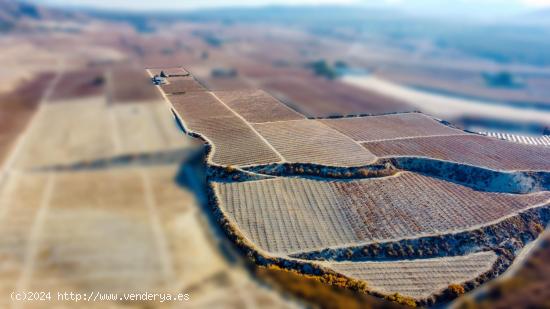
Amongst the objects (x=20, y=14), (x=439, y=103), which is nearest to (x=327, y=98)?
(x=439, y=103)

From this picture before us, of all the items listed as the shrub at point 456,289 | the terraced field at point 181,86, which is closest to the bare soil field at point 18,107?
the terraced field at point 181,86

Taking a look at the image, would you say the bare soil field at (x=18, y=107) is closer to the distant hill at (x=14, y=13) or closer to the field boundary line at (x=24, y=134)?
the field boundary line at (x=24, y=134)

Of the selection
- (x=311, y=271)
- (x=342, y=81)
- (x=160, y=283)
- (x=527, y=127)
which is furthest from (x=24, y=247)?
(x=342, y=81)

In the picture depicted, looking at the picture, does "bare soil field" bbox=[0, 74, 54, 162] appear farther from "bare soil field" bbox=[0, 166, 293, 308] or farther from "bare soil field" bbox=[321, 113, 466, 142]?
"bare soil field" bbox=[321, 113, 466, 142]

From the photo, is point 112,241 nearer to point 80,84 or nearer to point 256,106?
point 256,106

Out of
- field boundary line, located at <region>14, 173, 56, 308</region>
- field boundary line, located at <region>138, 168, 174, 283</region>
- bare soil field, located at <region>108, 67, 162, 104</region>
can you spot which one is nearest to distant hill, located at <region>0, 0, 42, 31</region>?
bare soil field, located at <region>108, 67, 162, 104</region>
